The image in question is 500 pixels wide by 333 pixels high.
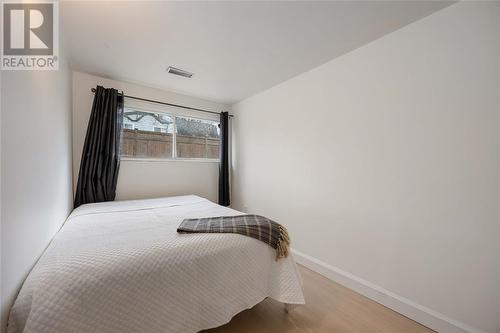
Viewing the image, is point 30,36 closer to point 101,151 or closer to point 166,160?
point 101,151

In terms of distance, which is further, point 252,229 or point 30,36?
point 252,229

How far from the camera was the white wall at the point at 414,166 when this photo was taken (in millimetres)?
1263

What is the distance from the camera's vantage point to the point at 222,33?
5.60 ft

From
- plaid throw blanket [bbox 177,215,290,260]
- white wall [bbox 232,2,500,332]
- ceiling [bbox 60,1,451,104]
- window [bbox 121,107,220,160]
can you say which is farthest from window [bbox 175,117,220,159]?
plaid throw blanket [bbox 177,215,290,260]

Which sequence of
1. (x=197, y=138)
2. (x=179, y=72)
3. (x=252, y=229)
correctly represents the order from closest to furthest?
(x=252, y=229) → (x=179, y=72) → (x=197, y=138)

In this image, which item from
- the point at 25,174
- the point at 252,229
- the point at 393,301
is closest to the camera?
the point at 25,174

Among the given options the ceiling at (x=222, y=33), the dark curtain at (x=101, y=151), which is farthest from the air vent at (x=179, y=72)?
the dark curtain at (x=101, y=151)

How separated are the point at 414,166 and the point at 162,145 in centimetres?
310

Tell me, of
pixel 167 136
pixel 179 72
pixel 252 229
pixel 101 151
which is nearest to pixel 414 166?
pixel 252 229

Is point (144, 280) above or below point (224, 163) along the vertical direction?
below

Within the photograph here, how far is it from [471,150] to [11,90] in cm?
248

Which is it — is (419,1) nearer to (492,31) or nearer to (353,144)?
(492,31)

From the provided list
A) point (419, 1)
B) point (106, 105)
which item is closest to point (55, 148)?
point (106, 105)

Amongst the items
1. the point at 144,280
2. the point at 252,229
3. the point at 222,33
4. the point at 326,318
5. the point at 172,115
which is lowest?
the point at 326,318
